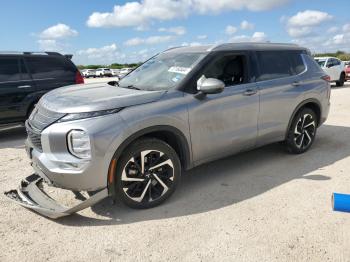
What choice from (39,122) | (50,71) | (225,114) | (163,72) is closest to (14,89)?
(50,71)

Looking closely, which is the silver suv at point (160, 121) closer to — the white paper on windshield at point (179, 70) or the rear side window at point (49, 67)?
the white paper on windshield at point (179, 70)

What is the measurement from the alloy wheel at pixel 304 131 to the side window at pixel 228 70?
1.48 metres

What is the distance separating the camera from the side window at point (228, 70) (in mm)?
4199

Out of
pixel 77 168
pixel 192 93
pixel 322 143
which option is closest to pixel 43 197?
pixel 77 168

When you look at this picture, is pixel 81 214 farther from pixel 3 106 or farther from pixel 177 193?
pixel 3 106

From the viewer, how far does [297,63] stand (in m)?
5.36

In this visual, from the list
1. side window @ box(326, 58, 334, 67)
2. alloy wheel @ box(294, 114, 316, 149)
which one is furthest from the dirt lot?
side window @ box(326, 58, 334, 67)

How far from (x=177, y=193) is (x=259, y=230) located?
1197 millimetres

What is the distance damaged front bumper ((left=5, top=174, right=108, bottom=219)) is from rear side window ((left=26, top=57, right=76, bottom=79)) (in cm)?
429

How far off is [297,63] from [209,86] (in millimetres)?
2308

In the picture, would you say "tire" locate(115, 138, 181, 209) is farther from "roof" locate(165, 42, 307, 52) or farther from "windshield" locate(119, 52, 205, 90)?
"roof" locate(165, 42, 307, 52)

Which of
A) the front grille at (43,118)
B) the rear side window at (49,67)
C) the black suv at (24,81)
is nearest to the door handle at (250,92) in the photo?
the front grille at (43,118)

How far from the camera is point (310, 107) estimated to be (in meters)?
5.59

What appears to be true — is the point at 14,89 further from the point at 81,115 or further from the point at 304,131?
the point at 304,131
